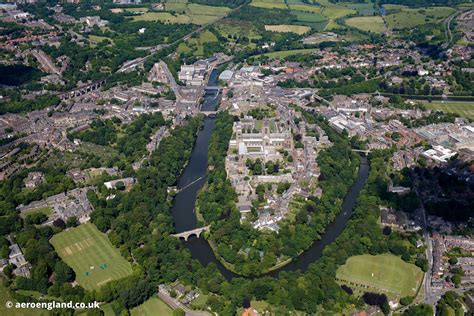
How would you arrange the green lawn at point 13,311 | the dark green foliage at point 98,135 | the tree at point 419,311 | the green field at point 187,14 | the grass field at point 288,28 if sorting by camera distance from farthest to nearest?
the green field at point 187,14 < the grass field at point 288,28 < the dark green foliage at point 98,135 < the green lawn at point 13,311 < the tree at point 419,311

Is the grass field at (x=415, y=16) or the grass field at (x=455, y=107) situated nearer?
the grass field at (x=455, y=107)

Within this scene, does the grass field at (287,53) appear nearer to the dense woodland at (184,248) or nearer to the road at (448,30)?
the road at (448,30)

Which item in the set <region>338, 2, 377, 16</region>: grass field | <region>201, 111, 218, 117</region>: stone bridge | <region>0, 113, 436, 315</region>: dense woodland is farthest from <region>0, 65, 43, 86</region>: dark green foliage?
<region>338, 2, 377, 16</region>: grass field

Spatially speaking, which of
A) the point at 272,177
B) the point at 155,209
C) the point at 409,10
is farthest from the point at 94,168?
the point at 409,10

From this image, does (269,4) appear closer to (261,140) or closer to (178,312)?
(261,140)

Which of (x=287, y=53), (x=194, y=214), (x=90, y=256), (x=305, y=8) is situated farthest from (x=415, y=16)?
(x=90, y=256)

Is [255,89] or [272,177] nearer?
[272,177]

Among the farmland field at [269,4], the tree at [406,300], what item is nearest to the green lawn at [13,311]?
the tree at [406,300]

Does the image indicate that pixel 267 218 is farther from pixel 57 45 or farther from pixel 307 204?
pixel 57 45
